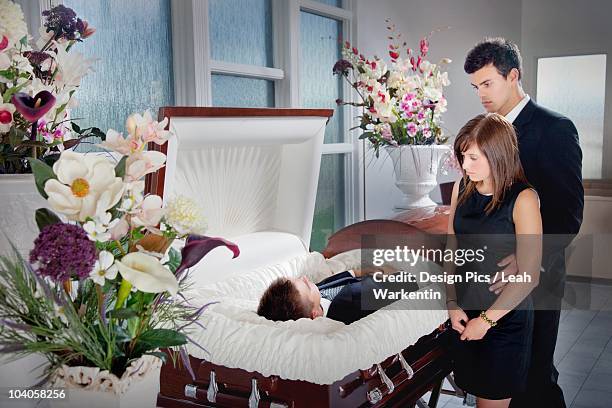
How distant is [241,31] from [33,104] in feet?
6.73

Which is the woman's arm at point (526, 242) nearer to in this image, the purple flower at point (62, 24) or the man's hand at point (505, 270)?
the man's hand at point (505, 270)

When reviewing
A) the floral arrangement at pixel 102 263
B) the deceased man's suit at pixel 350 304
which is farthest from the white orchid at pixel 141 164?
the deceased man's suit at pixel 350 304

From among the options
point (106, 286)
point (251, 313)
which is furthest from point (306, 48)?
point (106, 286)

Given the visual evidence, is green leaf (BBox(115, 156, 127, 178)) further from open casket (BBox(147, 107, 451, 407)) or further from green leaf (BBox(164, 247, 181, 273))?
open casket (BBox(147, 107, 451, 407))

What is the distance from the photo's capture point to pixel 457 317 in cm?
182

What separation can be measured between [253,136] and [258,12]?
45.9 inches

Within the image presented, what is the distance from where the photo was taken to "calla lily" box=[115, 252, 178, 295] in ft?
2.57

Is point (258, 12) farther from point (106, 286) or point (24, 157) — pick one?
point (106, 286)

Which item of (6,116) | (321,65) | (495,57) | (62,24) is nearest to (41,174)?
(6,116)

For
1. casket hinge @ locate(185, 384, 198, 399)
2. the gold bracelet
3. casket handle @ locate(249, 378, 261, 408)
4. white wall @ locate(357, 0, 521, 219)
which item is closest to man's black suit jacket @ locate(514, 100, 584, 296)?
the gold bracelet

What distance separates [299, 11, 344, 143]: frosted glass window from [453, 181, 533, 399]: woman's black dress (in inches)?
73.2

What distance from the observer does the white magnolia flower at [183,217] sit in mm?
861

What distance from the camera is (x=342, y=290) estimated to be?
2.30 meters

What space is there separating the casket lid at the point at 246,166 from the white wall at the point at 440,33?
1.57 m
